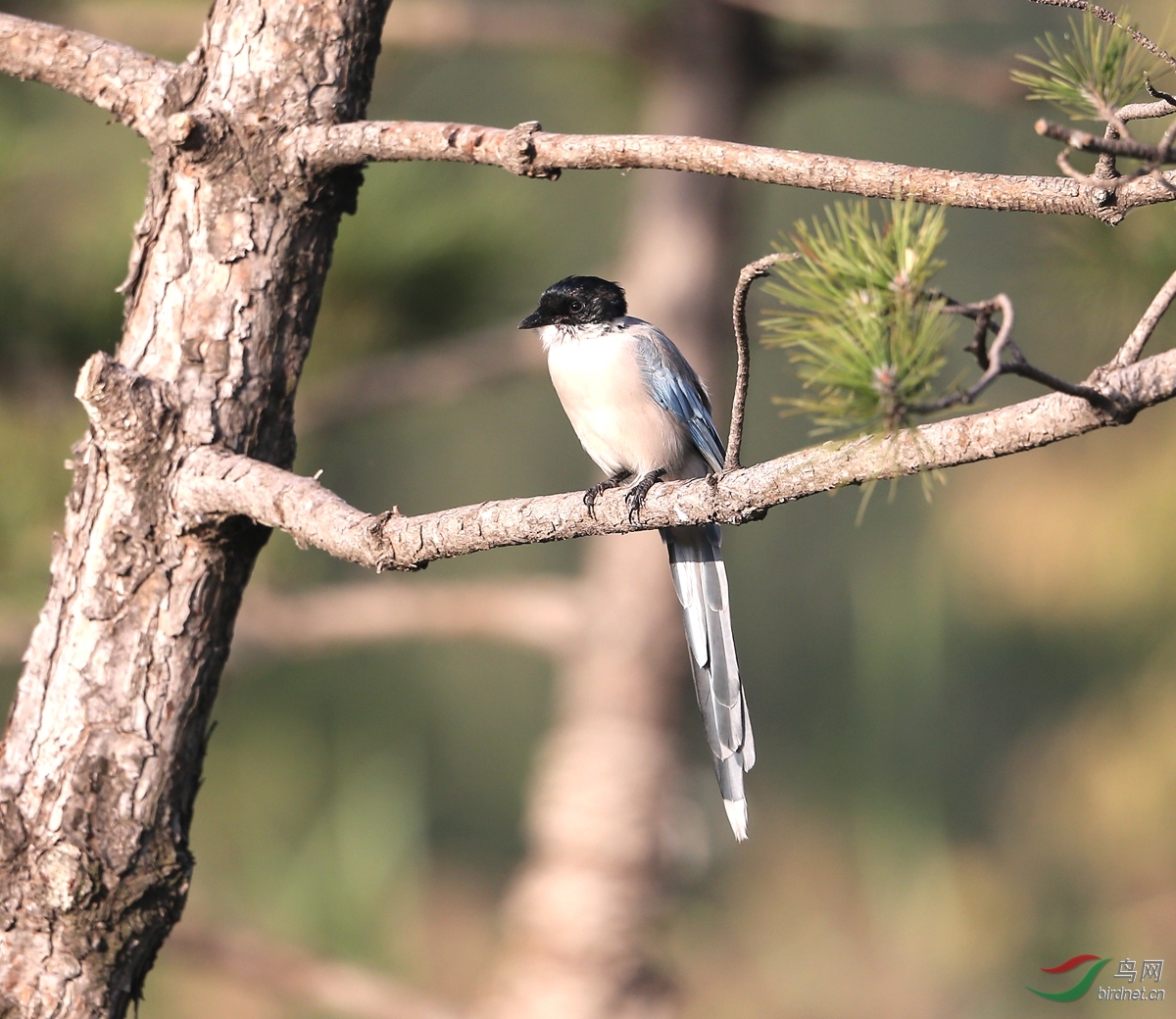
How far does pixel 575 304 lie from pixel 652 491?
1.07 metres

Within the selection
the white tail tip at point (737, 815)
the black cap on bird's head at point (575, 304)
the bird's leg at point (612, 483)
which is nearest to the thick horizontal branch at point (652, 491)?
the bird's leg at point (612, 483)

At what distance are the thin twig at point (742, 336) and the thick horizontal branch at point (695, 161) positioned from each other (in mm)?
150

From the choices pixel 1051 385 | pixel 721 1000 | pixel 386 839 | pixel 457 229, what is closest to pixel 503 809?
pixel 721 1000

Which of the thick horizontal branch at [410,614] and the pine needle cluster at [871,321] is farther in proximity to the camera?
the thick horizontal branch at [410,614]

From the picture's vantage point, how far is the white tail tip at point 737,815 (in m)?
1.64

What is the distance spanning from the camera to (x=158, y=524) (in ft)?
4.99

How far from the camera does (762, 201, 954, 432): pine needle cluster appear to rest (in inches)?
37.1

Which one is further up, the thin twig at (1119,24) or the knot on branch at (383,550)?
the thin twig at (1119,24)

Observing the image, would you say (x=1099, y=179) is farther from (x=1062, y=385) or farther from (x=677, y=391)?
(x=677, y=391)

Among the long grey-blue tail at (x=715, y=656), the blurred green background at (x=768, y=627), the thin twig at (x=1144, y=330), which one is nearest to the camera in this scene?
the thin twig at (x=1144, y=330)

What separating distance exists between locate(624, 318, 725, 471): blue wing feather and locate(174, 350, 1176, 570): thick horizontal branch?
828 millimetres

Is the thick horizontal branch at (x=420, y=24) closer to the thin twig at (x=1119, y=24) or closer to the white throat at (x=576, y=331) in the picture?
the white throat at (x=576, y=331)

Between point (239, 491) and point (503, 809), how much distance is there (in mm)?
6211

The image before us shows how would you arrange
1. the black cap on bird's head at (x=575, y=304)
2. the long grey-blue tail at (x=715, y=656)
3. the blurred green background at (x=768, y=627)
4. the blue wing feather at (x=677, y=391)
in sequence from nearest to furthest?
the long grey-blue tail at (x=715, y=656), the blue wing feather at (x=677, y=391), the black cap on bird's head at (x=575, y=304), the blurred green background at (x=768, y=627)
